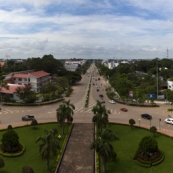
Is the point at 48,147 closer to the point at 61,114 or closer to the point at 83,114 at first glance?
the point at 61,114

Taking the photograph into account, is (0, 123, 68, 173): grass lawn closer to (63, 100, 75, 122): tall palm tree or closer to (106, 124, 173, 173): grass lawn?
(63, 100, 75, 122): tall palm tree

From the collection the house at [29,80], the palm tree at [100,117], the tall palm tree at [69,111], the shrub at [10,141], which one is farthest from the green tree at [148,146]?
the house at [29,80]

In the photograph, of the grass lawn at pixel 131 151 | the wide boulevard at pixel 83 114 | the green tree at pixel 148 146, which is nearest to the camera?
the grass lawn at pixel 131 151

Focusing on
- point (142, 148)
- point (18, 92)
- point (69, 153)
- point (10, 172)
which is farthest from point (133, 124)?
point (18, 92)

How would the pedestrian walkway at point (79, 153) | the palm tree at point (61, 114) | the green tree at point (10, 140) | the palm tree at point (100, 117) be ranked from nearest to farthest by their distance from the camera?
1. the pedestrian walkway at point (79, 153)
2. the green tree at point (10, 140)
3. the palm tree at point (100, 117)
4. the palm tree at point (61, 114)

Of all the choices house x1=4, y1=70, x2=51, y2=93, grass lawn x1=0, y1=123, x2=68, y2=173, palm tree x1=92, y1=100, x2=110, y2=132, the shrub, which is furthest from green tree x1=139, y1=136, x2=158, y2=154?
house x1=4, y1=70, x2=51, y2=93

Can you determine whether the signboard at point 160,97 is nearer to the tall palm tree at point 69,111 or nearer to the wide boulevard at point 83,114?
the wide boulevard at point 83,114
